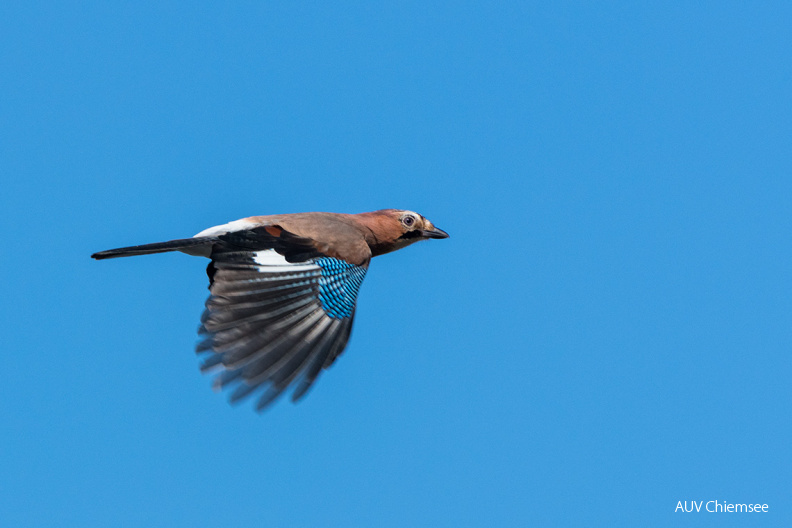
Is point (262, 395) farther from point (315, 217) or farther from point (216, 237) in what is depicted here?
point (315, 217)

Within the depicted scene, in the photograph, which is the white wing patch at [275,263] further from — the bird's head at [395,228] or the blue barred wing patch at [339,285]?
the bird's head at [395,228]

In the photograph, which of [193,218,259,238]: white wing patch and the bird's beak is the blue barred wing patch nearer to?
[193,218,259,238]: white wing patch

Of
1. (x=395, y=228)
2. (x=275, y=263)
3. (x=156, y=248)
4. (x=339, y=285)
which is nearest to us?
→ (x=275, y=263)

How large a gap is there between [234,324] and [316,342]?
65 cm

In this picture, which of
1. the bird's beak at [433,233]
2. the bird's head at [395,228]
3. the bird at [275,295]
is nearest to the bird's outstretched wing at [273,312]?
the bird at [275,295]

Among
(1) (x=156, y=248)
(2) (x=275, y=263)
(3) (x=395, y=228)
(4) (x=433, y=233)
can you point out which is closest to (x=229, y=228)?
(1) (x=156, y=248)

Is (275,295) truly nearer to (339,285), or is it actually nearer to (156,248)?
(339,285)

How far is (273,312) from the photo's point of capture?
708 cm

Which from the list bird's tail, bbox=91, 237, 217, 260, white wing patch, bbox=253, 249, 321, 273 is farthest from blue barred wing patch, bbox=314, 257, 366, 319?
bird's tail, bbox=91, 237, 217, 260

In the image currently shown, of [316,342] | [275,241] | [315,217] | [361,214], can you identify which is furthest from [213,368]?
[361,214]

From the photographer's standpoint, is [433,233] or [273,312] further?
[433,233]

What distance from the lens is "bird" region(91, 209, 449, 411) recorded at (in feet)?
21.5

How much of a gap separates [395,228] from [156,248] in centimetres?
302

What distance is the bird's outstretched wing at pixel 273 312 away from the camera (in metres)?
6.55
